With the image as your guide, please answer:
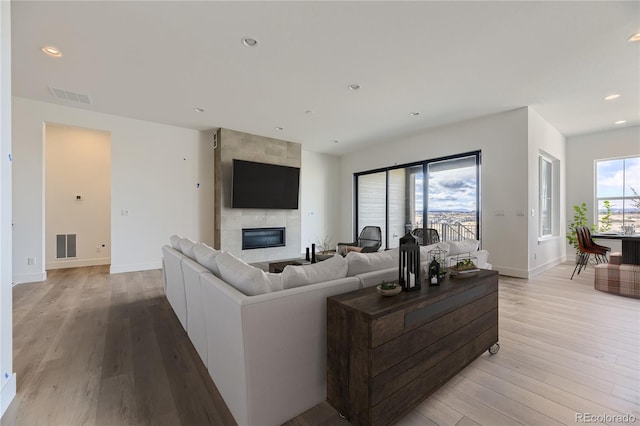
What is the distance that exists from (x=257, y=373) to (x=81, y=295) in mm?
3800

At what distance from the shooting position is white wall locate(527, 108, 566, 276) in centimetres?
Answer: 462

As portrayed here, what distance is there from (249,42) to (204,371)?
9.94ft

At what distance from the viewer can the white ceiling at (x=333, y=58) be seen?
7.79ft

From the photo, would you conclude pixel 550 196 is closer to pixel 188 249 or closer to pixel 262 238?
pixel 262 238

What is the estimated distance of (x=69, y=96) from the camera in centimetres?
411

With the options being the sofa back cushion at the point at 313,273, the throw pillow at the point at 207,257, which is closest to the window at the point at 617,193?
the sofa back cushion at the point at 313,273

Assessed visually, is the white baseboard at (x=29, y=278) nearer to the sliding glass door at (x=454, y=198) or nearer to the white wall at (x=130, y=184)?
the white wall at (x=130, y=184)

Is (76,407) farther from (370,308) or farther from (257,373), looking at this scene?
(370,308)

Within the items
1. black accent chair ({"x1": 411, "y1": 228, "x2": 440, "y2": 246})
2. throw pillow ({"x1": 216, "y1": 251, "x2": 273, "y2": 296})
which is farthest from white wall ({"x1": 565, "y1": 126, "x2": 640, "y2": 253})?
throw pillow ({"x1": 216, "y1": 251, "x2": 273, "y2": 296})

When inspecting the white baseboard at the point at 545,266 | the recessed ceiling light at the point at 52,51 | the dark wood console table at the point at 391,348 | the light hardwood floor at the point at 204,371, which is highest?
the recessed ceiling light at the point at 52,51

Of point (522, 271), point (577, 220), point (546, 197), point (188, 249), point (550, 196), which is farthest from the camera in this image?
point (577, 220)

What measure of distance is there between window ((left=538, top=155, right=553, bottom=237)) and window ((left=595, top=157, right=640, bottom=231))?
41.1 inches
